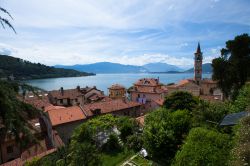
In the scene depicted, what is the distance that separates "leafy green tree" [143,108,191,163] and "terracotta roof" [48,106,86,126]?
56.4 feet

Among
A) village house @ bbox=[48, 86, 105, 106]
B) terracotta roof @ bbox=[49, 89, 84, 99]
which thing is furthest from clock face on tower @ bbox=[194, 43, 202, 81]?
terracotta roof @ bbox=[49, 89, 84, 99]

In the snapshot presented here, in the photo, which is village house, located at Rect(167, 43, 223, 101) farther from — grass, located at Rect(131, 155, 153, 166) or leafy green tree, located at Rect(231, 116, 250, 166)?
leafy green tree, located at Rect(231, 116, 250, 166)

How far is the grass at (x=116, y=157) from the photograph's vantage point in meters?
21.8

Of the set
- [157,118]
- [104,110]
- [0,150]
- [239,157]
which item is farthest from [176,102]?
[0,150]

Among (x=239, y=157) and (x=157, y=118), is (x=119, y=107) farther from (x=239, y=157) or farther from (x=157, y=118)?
(x=239, y=157)

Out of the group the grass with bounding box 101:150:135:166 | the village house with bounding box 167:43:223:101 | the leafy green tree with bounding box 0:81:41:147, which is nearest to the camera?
the leafy green tree with bounding box 0:81:41:147

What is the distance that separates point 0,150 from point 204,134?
25.4 metres

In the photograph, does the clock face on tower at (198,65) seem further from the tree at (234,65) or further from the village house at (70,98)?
the tree at (234,65)

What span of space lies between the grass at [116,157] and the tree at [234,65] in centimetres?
1669

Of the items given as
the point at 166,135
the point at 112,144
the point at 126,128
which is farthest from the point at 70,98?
the point at 166,135

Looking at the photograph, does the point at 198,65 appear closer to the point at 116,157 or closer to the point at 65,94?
the point at 65,94

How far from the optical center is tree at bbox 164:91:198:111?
26.2 metres

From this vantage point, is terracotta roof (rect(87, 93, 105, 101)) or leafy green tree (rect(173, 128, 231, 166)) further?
terracotta roof (rect(87, 93, 105, 101))

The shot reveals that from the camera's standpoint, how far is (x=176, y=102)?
1041 inches
